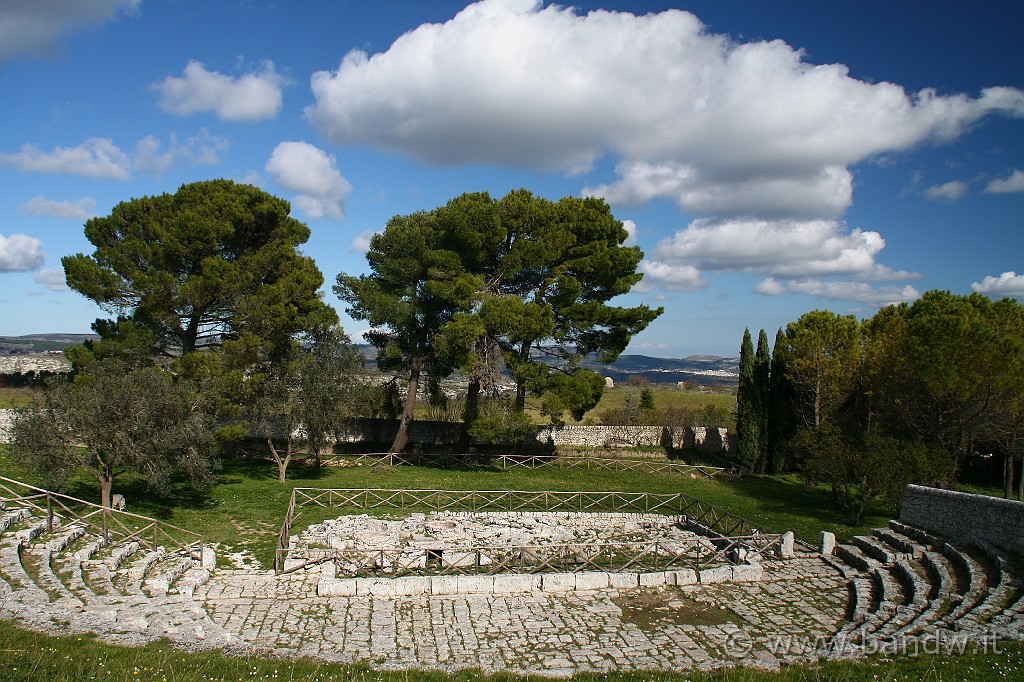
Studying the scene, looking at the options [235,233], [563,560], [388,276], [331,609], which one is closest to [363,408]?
[388,276]

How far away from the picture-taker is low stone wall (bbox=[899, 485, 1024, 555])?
15.0 metres

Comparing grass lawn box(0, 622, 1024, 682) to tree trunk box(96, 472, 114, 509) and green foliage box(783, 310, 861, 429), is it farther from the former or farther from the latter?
green foliage box(783, 310, 861, 429)

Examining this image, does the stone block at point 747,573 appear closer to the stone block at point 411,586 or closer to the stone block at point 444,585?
the stone block at point 444,585

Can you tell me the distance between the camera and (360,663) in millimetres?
9586

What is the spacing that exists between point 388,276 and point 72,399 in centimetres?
1540

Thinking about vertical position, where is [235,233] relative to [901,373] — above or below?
above

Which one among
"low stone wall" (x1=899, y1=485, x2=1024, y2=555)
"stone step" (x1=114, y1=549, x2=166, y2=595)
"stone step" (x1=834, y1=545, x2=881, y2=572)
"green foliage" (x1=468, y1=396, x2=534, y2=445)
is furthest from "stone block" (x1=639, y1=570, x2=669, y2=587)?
"green foliage" (x1=468, y1=396, x2=534, y2=445)

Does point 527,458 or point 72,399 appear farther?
point 527,458

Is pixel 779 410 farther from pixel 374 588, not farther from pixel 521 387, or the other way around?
pixel 374 588

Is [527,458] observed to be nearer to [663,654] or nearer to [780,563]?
[780,563]

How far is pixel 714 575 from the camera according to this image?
1480 cm

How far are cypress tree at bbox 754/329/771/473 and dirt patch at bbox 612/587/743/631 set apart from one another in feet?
67.7

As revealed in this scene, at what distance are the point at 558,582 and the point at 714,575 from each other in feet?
12.4

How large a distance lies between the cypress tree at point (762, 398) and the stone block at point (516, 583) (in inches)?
875
